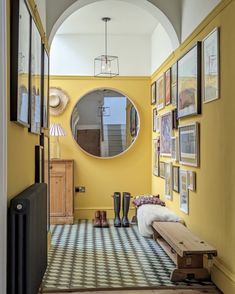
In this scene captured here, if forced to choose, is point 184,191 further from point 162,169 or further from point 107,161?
point 107,161

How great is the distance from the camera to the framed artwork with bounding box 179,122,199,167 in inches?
147

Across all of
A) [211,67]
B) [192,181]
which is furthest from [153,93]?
[211,67]

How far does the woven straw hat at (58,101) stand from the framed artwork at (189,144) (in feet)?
7.70

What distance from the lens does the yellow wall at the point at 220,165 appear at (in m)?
2.90

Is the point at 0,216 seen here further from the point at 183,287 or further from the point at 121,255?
the point at 121,255

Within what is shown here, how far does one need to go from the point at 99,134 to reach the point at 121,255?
2509 millimetres

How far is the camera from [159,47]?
18.4ft

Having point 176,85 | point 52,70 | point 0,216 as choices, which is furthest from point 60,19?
point 0,216

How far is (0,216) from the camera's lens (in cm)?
195

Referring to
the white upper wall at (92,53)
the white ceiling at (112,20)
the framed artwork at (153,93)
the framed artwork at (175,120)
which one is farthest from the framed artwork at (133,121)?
the framed artwork at (175,120)

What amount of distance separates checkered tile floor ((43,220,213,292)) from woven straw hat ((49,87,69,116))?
179 cm

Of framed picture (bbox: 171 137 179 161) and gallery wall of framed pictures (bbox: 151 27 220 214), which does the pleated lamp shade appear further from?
framed picture (bbox: 171 137 179 161)

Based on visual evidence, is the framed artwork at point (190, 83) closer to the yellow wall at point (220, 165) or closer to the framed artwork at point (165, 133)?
the yellow wall at point (220, 165)

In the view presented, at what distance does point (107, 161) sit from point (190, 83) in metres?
2.62
